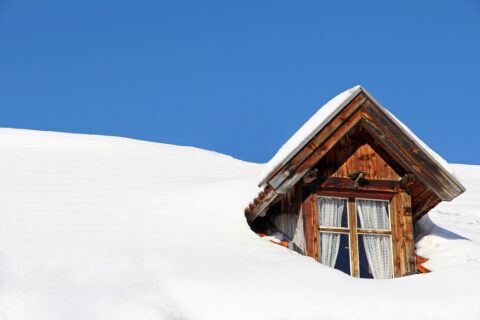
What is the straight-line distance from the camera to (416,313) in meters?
8.57

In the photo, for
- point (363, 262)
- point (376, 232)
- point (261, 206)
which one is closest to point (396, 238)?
point (376, 232)

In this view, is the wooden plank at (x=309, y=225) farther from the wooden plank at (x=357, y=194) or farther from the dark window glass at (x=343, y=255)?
the dark window glass at (x=343, y=255)

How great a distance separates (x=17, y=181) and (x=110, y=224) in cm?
269

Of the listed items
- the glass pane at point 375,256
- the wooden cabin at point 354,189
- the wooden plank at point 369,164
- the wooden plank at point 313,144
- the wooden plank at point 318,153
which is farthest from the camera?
the wooden plank at point 369,164

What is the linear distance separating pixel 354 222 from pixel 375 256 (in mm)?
491

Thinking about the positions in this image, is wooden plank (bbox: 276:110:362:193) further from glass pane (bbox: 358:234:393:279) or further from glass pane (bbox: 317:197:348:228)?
glass pane (bbox: 358:234:393:279)

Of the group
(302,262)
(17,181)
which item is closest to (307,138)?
(302,262)

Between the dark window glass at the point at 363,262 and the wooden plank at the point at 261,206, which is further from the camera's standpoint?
the dark window glass at the point at 363,262

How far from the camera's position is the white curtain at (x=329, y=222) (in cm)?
1023

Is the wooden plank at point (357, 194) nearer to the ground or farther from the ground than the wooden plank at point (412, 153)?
nearer to the ground

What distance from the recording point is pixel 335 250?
10.3 m

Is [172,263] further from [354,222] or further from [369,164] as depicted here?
[369,164]

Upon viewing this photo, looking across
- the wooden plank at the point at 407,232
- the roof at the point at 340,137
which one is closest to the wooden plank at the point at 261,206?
the roof at the point at 340,137

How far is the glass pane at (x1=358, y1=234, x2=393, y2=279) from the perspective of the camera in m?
10.4
